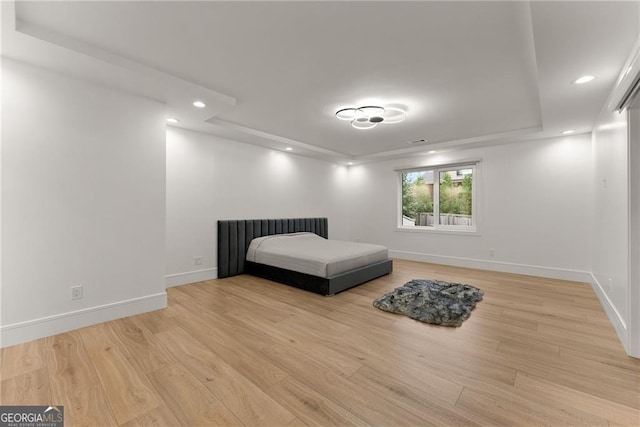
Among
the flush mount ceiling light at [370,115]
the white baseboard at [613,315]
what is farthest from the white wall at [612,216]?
the flush mount ceiling light at [370,115]

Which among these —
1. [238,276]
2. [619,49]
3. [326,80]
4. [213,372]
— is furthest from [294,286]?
[619,49]

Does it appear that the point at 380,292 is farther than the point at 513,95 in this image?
Yes

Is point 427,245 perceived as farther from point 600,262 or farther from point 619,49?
point 619,49

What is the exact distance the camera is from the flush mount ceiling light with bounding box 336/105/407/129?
327cm

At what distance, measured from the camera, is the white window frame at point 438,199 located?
5.20 meters

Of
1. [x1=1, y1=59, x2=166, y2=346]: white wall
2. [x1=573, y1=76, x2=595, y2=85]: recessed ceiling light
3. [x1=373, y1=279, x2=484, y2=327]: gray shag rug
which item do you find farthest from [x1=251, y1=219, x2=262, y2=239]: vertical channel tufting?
[x1=573, y1=76, x2=595, y2=85]: recessed ceiling light

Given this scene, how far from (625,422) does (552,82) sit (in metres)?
2.51

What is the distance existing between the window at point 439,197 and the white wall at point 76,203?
16.5 feet

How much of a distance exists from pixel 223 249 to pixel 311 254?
5.04ft

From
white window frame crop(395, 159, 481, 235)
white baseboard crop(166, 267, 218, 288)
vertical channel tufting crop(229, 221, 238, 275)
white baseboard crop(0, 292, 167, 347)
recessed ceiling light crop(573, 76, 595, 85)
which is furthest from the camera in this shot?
white window frame crop(395, 159, 481, 235)

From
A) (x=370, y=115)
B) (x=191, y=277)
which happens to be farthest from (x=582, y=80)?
(x=191, y=277)

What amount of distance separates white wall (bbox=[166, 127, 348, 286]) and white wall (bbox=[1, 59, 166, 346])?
996 millimetres

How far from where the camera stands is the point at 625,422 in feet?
4.75

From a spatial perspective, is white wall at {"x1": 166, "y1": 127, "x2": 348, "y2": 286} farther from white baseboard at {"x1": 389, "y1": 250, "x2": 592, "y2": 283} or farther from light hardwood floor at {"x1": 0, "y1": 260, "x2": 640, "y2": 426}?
white baseboard at {"x1": 389, "y1": 250, "x2": 592, "y2": 283}
